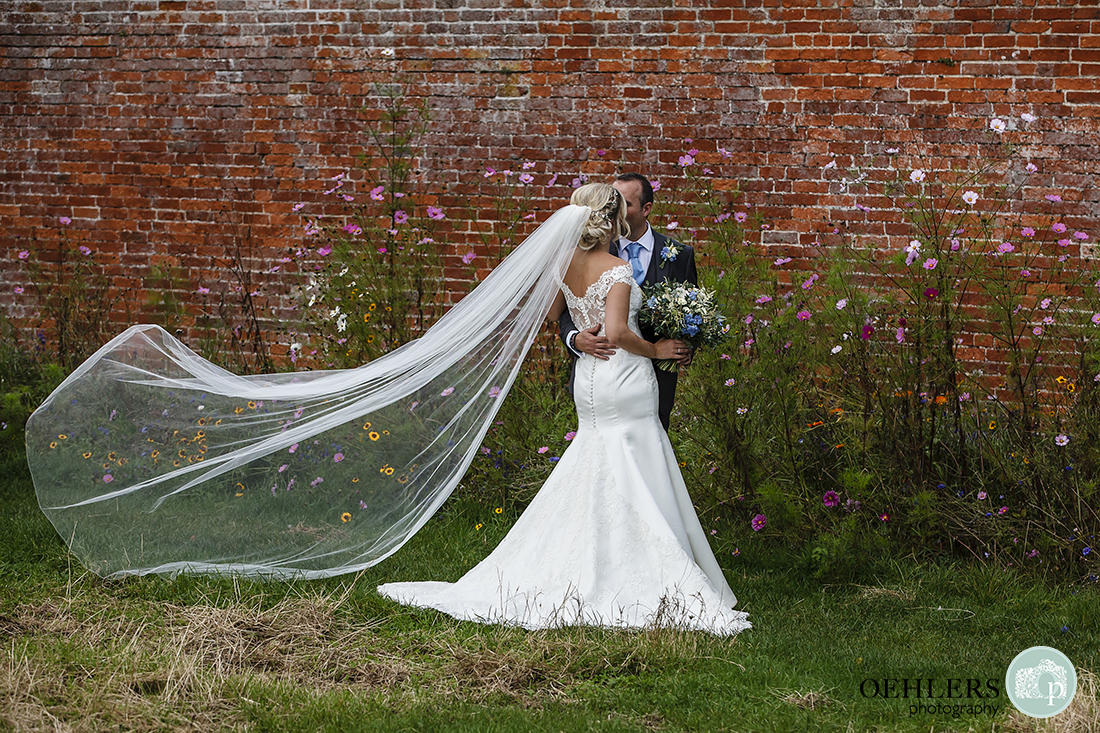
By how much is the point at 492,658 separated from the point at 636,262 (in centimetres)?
202

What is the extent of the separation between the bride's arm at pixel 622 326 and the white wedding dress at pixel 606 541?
5cm

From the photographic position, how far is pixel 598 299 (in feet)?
14.1

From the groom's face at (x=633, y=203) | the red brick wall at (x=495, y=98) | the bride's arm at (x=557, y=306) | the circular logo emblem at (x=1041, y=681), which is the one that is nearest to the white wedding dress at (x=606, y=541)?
the bride's arm at (x=557, y=306)

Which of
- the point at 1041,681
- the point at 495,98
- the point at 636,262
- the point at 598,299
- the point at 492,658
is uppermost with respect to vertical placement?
the point at 495,98

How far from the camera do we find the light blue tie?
15.5ft

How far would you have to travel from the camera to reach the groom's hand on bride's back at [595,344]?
14.2 ft

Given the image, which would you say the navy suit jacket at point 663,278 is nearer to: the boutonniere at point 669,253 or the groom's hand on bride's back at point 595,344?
the boutonniere at point 669,253

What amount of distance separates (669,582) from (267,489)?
1722 millimetres

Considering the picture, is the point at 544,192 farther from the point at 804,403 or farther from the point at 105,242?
the point at 105,242

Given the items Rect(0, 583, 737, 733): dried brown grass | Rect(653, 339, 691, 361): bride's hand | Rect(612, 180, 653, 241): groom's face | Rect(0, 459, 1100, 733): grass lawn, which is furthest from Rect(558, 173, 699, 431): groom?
Rect(0, 583, 737, 733): dried brown grass

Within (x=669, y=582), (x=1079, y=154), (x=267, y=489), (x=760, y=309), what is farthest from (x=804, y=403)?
(x=267, y=489)

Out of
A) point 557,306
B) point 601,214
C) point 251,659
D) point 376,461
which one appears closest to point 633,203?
point 601,214

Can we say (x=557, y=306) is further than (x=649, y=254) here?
No

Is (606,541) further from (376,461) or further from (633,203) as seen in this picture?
(633,203)
